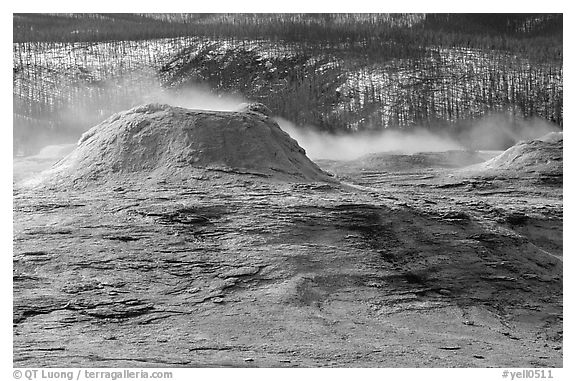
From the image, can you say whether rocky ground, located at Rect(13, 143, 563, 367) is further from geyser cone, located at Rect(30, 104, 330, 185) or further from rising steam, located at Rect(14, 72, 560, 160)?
rising steam, located at Rect(14, 72, 560, 160)

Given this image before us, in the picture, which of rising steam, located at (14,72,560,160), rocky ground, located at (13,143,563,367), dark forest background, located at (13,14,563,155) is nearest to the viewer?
rocky ground, located at (13,143,563,367)

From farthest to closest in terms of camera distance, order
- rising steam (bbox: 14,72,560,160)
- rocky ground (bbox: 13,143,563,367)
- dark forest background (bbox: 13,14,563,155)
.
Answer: rising steam (bbox: 14,72,560,160) → dark forest background (bbox: 13,14,563,155) → rocky ground (bbox: 13,143,563,367)

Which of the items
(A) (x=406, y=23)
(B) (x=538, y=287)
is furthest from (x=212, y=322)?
(A) (x=406, y=23)

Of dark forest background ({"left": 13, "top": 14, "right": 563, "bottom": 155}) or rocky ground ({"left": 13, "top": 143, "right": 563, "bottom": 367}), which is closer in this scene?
rocky ground ({"left": 13, "top": 143, "right": 563, "bottom": 367})

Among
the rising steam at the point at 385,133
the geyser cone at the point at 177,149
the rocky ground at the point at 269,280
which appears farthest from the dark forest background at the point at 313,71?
the rocky ground at the point at 269,280

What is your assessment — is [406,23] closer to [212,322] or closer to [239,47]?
[239,47]

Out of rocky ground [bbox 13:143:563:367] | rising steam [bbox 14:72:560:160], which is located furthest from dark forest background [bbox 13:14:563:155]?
rocky ground [bbox 13:143:563:367]

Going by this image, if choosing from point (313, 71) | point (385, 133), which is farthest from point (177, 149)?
point (313, 71)

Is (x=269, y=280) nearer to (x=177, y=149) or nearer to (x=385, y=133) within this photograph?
(x=177, y=149)
